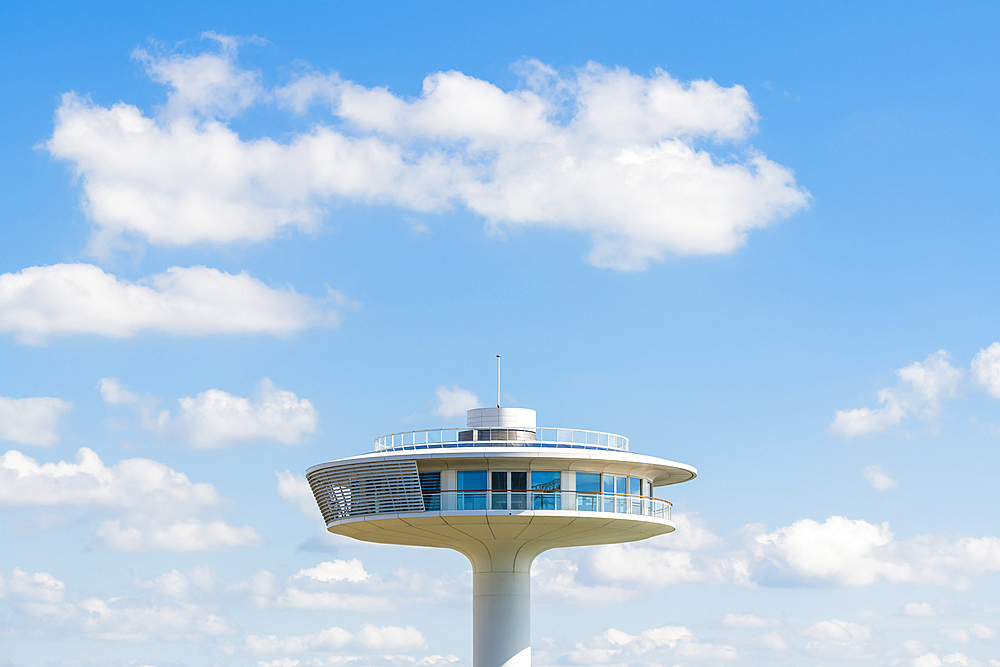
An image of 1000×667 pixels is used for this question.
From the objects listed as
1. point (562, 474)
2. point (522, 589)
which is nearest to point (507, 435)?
point (562, 474)

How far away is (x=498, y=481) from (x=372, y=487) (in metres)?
4.88

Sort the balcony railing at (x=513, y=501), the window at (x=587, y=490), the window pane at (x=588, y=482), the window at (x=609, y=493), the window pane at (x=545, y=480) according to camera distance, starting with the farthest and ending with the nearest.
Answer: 1. the window at (x=609, y=493)
2. the window pane at (x=588, y=482)
3. the window at (x=587, y=490)
4. the window pane at (x=545, y=480)
5. the balcony railing at (x=513, y=501)

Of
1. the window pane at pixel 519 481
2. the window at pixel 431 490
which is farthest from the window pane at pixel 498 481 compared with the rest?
the window at pixel 431 490

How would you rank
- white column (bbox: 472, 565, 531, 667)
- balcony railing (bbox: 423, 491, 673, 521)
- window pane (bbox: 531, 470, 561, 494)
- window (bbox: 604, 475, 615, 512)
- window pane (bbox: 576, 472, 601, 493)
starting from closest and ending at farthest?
balcony railing (bbox: 423, 491, 673, 521) → window pane (bbox: 531, 470, 561, 494) → window pane (bbox: 576, 472, 601, 493) → window (bbox: 604, 475, 615, 512) → white column (bbox: 472, 565, 531, 667)

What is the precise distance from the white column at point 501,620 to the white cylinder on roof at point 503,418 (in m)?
6.25

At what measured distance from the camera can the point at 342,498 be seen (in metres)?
51.5

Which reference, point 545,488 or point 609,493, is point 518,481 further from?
point 609,493

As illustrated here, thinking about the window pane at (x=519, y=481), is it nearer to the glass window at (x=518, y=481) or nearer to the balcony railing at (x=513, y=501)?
the glass window at (x=518, y=481)

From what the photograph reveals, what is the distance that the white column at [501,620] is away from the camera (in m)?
52.9

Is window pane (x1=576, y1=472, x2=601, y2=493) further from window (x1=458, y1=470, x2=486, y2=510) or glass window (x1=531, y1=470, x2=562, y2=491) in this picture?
window (x1=458, y1=470, x2=486, y2=510)

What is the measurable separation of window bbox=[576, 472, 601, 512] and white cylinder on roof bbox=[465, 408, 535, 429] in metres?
3.64

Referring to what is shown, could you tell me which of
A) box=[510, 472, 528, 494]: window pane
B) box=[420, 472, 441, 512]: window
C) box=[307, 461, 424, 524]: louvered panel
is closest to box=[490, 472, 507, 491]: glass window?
box=[510, 472, 528, 494]: window pane

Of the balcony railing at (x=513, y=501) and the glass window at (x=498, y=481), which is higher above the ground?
the glass window at (x=498, y=481)

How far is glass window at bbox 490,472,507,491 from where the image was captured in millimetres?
49500
